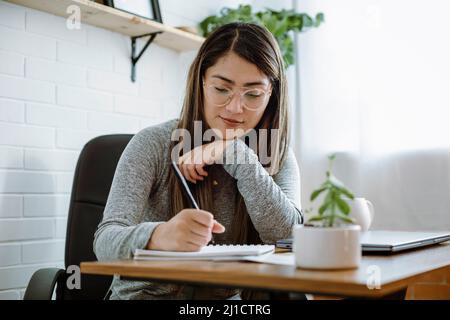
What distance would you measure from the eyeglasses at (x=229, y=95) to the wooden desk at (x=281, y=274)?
1.86 feet

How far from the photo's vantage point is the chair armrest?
127 cm

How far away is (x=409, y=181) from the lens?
2186 mm

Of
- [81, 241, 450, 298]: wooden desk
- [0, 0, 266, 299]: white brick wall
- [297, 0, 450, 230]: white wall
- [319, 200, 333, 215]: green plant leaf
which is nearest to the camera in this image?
[81, 241, 450, 298]: wooden desk

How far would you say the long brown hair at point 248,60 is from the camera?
54.1 inches

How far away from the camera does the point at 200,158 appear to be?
1.31 metres

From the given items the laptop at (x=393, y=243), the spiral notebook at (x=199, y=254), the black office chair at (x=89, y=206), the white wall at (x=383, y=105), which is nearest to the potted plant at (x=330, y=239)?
the spiral notebook at (x=199, y=254)

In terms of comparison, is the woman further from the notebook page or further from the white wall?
the white wall

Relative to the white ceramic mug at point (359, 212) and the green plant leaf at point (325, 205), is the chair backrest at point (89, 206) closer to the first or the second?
the white ceramic mug at point (359, 212)

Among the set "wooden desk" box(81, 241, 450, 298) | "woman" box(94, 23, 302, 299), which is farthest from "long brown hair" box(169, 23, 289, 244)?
"wooden desk" box(81, 241, 450, 298)

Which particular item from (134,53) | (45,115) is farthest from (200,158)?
(134,53)

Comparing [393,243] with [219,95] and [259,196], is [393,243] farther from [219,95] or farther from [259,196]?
[219,95]

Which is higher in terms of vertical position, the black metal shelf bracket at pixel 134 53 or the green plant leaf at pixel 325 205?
the black metal shelf bracket at pixel 134 53
